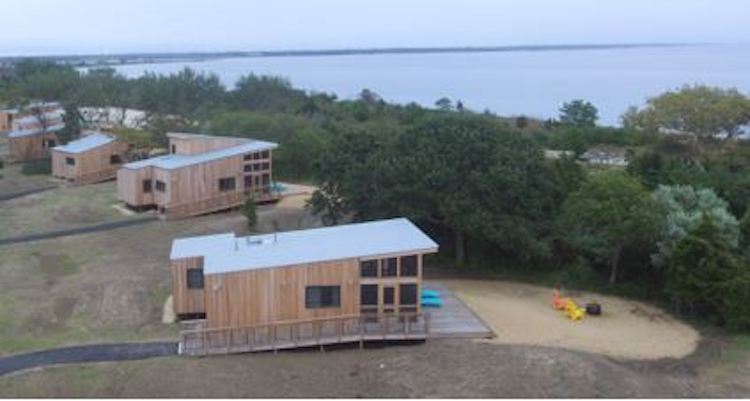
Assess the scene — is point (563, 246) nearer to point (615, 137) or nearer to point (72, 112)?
point (615, 137)

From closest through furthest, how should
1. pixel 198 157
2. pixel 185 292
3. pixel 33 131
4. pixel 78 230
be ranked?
pixel 185 292, pixel 78 230, pixel 198 157, pixel 33 131

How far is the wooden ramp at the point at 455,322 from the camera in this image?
63.1ft

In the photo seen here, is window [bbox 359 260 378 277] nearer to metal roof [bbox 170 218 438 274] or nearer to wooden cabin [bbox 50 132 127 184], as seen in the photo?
metal roof [bbox 170 218 438 274]

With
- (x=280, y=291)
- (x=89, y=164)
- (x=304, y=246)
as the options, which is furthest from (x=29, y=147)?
(x=280, y=291)

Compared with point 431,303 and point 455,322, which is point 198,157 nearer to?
point 431,303

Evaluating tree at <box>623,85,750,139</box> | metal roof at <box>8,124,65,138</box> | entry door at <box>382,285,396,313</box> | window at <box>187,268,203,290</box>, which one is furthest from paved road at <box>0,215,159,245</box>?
tree at <box>623,85,750,139</box>

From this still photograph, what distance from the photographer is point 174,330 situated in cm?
1980

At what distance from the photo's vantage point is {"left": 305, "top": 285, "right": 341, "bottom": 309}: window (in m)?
18.8

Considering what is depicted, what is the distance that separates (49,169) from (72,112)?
17.1 feet

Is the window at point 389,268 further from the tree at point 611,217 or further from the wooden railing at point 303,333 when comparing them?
the tree at point 611,217

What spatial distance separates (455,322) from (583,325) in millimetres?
3467

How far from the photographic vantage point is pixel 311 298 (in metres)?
18.8

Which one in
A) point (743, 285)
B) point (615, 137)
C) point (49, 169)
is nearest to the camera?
point (743, 285)

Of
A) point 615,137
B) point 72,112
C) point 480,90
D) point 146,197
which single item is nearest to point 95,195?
point 146,197
